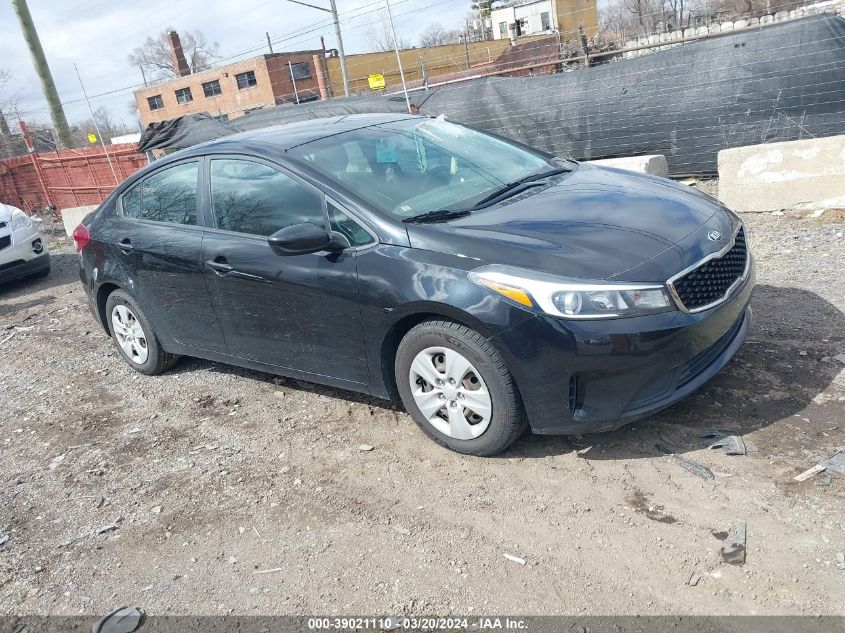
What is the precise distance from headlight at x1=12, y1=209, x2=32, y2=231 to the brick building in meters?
37.8

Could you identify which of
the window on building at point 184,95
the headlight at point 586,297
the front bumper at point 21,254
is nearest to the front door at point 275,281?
the headlight at point 586,297

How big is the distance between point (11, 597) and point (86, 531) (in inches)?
19.1

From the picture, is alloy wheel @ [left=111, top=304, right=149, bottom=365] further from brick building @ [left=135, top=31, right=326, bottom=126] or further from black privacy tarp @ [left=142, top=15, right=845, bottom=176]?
brick building @ [left=135, top=31, right=326, bottom=126]

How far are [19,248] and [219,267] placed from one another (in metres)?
6.88

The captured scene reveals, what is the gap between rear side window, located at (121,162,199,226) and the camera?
4578 millimetres

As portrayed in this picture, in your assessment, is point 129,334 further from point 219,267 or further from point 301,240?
point 301,240

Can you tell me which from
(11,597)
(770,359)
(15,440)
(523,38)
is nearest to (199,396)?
(15,440)

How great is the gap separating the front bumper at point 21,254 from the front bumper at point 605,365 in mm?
8718

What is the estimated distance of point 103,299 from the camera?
5.56 m

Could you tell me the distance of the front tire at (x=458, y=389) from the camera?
10.7 ft

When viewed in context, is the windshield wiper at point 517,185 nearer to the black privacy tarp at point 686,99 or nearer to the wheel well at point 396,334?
the wheel well at point 396,334

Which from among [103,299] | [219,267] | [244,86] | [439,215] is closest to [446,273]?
[439,215]

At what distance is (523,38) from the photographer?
4912cm

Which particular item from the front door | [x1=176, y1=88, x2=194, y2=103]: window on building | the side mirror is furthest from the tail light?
[x1=176, y1=88, x2=194, y2=103]: window on building
